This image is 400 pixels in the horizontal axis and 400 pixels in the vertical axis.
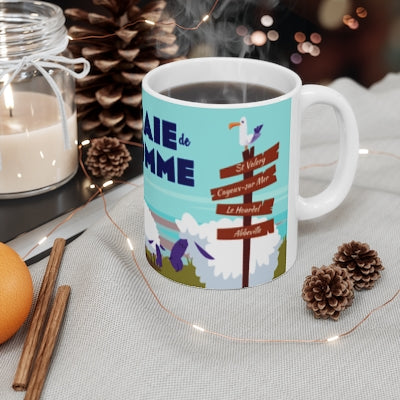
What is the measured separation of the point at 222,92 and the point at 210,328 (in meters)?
0.24

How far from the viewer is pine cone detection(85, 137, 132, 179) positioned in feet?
3.07

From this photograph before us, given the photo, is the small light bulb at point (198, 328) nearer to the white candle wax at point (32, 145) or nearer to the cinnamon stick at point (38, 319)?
the cinnamon stick at point (38, 319)

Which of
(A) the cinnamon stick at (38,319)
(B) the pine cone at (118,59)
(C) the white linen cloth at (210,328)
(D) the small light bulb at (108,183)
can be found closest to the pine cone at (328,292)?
(C) the white linen cloth at (210,328)

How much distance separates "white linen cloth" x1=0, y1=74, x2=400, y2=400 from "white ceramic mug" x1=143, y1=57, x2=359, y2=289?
0.03 metres

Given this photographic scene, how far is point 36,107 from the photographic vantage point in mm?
903

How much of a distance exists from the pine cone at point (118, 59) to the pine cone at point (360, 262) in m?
0.46

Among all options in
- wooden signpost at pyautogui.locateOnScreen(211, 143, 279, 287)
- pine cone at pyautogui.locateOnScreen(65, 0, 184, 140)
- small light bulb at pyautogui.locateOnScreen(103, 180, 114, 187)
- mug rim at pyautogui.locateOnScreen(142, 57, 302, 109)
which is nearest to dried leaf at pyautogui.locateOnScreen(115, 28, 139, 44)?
pine cone at pyautogui.locateOnScreen(65, 0, 184, 140)

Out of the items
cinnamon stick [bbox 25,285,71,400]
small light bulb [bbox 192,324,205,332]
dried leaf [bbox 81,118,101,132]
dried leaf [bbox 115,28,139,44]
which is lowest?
dried leaf [bbox 81,118,101,132]

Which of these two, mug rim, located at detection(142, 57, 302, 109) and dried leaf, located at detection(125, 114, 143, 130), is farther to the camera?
Result: dried leaf, located at detection(125, 114, 143, 130)

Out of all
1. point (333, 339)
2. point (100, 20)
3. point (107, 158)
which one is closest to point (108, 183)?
point (107, 158)

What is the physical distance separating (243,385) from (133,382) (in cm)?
9

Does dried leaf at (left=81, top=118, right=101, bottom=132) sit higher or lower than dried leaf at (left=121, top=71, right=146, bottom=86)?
lower

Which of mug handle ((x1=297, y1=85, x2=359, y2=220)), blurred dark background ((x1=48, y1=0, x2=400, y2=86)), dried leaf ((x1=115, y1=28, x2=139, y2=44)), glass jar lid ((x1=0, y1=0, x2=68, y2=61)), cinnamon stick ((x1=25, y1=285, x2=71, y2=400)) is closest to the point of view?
cinnamon stick ((x1=25, y1=285, x2=71, y2=400))

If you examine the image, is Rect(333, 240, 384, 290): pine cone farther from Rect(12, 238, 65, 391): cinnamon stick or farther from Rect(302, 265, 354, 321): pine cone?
Rect(12, 238, 65, 391): cinnamon stick
